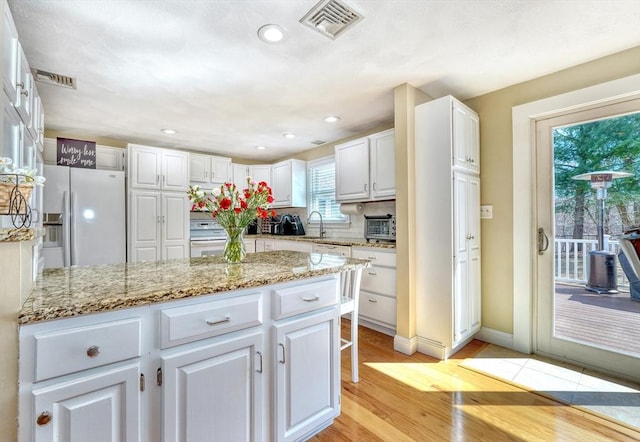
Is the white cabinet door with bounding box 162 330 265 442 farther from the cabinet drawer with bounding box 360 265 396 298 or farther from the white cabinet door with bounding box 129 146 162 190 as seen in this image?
the white cabinet door with bounding box 129 146 162 190

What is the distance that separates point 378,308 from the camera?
3049 mm

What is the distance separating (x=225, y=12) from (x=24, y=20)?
115 cm

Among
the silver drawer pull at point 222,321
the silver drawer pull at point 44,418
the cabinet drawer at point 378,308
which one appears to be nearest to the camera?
the silver drawer pull at point 44,418

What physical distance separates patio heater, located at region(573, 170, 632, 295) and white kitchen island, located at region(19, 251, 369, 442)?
6.64 ft

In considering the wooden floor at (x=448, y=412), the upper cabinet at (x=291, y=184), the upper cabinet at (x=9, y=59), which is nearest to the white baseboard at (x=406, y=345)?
the wooden floor at (x=448, y=412)

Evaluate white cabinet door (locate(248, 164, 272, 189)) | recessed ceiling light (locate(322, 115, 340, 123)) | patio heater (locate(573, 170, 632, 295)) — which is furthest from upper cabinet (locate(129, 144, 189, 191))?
patio heater (locate(573, 170, 632, 295))

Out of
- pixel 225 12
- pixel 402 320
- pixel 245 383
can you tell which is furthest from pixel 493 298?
pixel 225 12

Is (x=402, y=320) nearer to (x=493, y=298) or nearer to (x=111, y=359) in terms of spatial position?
(x=493, y=298)

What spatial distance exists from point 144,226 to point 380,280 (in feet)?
10.1

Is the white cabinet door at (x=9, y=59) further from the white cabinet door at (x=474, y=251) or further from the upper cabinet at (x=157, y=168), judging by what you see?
the white cabinet door at (x=474, y=251)

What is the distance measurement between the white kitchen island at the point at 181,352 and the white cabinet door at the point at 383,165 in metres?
1.69

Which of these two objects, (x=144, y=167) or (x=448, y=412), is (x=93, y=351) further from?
(x=144, y=167)

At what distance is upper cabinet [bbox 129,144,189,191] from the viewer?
3926mm

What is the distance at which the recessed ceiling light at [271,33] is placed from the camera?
1.82 m
